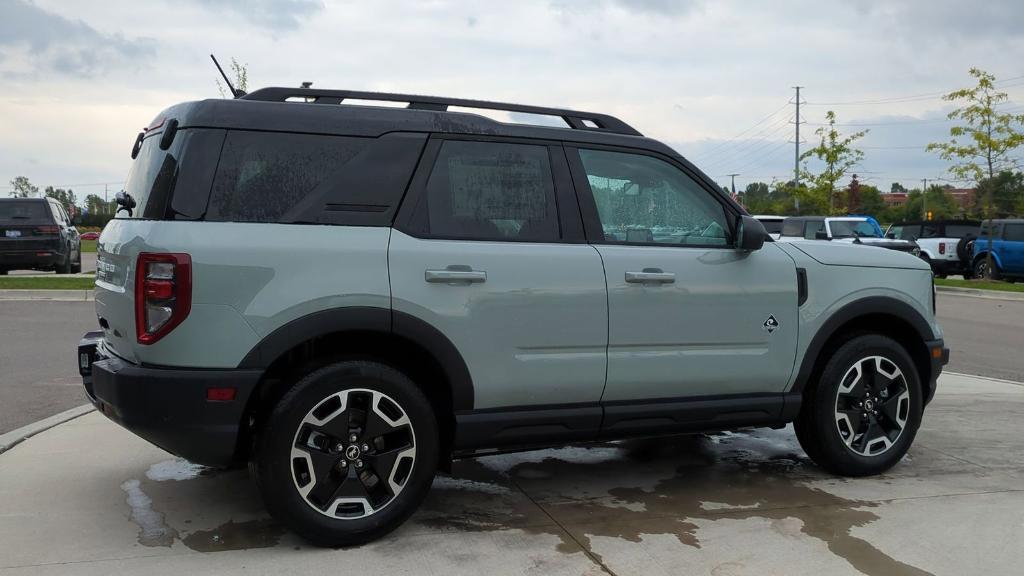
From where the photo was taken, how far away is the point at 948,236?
86.5 ft

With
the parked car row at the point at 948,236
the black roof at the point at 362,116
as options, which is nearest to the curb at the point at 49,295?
the black roof at the point at 362,116

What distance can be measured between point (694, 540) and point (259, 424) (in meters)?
1.96

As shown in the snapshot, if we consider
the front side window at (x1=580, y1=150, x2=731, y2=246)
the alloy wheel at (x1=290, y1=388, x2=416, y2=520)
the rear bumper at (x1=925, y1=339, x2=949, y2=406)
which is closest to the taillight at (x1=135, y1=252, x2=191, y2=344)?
the alloy wheel at (x1=290, y1=388, x2=416, y2=520)

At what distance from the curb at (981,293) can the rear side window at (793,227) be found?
4.03 meters

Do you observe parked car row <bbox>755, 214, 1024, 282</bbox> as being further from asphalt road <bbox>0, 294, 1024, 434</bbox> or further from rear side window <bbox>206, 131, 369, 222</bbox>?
rear side window <bbox>206, 131, 369, 222</bbox>

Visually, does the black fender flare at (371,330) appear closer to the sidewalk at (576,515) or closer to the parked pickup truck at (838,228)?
the sidewalk at (576,515)

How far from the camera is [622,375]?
14.8 ft

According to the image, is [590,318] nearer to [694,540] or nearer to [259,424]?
[694,540]

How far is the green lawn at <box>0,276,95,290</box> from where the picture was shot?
1563 centimetres

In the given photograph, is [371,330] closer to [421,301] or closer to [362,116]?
[421,301]

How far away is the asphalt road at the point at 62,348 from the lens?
7.25 m

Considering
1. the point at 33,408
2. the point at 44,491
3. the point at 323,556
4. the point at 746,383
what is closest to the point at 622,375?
the point at 746,383

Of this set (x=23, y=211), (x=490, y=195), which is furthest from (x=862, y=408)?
(x=23, y=211)

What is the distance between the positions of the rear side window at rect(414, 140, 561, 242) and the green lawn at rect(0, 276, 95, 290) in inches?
523
